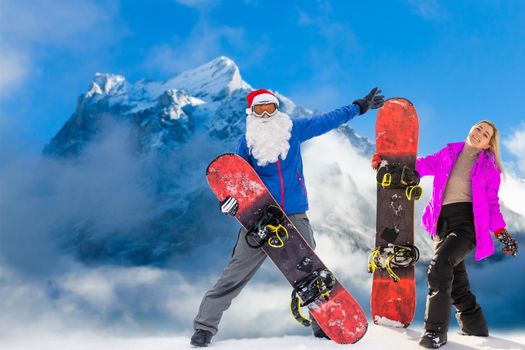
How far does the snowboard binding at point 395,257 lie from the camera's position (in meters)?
5.88

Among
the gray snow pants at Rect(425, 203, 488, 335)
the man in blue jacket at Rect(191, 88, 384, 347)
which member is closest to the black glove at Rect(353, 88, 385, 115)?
the man in blue jacket at Rect(191, 88, 384, 347)

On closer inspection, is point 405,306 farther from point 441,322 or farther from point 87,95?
point 87,95

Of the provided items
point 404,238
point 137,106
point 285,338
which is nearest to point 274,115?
point 404,238

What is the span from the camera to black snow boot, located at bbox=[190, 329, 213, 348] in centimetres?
534

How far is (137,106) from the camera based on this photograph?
184m

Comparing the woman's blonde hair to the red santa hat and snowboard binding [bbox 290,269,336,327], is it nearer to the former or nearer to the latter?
snowboard binding [bbox 290,269,336,327]

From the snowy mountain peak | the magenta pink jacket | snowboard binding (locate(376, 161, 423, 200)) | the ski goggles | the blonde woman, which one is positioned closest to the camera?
the blonde woman

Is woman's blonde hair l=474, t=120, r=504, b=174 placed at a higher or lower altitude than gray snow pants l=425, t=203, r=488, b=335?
higher

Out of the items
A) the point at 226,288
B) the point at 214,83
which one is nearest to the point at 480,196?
the point at 226,288

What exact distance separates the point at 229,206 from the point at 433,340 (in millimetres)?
2449

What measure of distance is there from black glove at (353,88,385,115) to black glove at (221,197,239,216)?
6.21 feet

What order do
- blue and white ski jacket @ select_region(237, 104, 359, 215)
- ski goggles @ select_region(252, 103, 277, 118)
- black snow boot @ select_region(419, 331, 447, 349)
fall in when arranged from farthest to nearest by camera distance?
ski goggles @ select_region(252, 103, 277, 118)
blue and white ski jacket @ select_region(237, 104, 359, 215)
black snow boot @ select_region(419, 331, 447, 349)

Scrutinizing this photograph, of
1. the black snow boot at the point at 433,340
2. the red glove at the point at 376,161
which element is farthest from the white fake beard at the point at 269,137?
the black snow boot at the point at 433,340

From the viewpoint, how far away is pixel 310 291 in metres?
5.37
